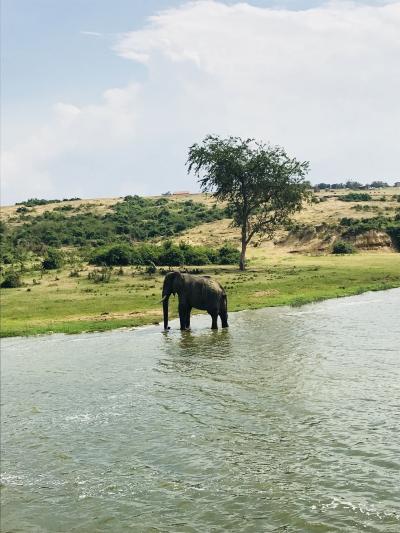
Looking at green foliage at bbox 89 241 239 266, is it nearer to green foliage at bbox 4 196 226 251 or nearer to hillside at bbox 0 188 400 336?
hillside at bbox 0 188 400 336

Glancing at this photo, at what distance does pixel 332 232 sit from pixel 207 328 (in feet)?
142

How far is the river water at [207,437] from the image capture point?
10453 mm

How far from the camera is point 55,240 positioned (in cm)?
7762

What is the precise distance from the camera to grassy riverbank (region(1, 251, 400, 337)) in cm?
3225

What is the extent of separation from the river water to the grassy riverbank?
7.41m

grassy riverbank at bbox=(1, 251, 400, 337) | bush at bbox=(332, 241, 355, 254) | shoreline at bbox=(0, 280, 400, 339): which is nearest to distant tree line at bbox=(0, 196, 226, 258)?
grassy riverbank at bbox=(1, 251, 400, 337)

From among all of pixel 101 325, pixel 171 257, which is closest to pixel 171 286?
pixel 101 325

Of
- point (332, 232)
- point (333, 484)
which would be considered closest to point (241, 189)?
point (332, 232)

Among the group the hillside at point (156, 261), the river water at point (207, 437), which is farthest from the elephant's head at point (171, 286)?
the river water at point (207, 437)

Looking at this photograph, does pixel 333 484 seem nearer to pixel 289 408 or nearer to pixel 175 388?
pixel 289 408

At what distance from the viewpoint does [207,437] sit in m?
13.9

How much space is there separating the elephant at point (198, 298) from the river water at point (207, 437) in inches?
148

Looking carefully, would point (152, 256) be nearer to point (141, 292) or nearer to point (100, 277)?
point (100, 277)

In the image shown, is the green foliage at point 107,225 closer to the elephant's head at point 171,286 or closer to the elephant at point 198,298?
the elephant's head at point 171,286
